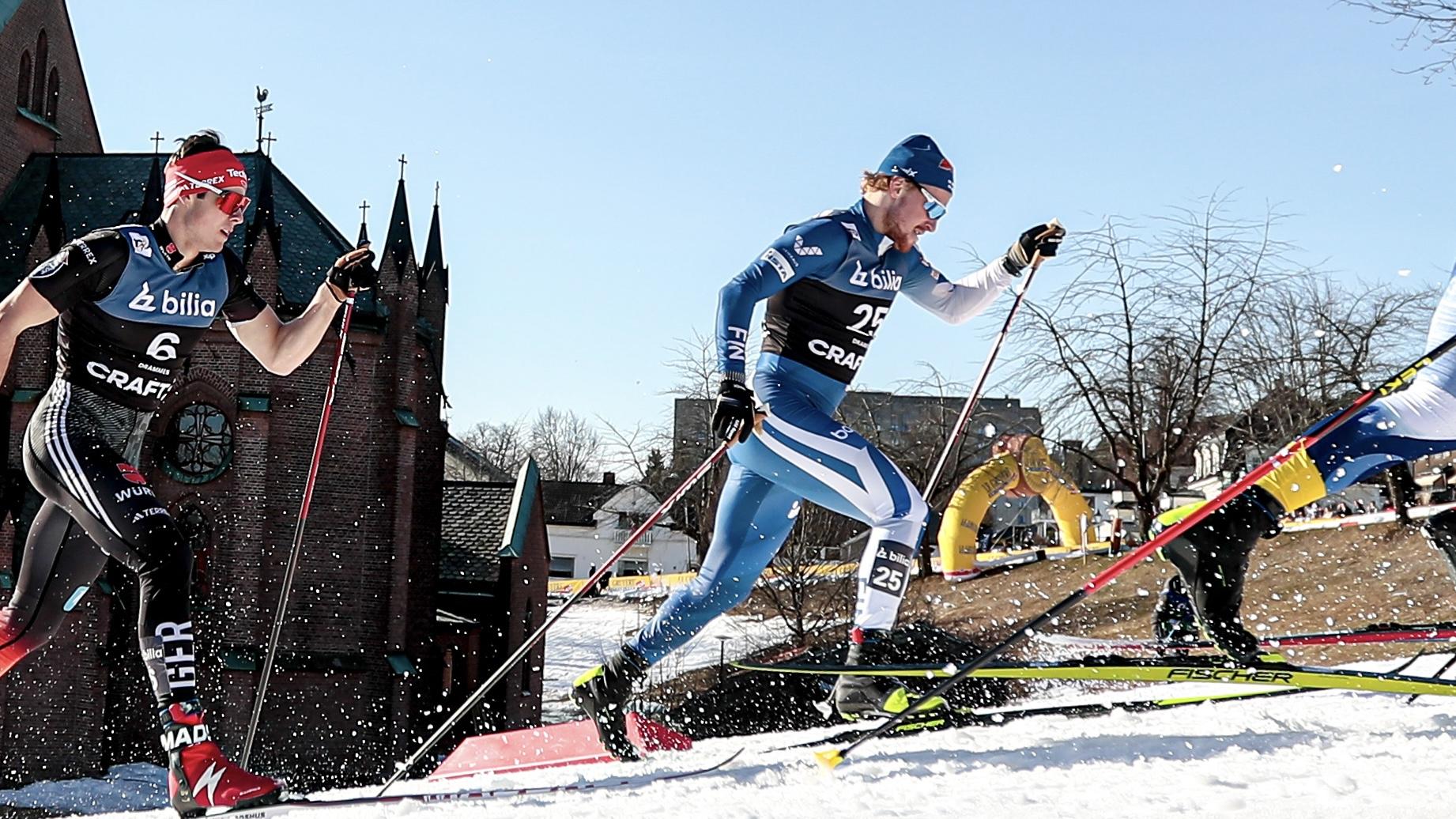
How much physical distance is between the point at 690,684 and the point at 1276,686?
2478 cm

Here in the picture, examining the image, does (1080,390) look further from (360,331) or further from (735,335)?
(735,335)

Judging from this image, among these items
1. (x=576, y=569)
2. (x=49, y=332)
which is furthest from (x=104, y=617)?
(x=576, y=569)

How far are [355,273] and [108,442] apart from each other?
3.49 feet

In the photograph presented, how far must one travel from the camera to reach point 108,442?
13.3 ft

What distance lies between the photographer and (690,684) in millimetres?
28609

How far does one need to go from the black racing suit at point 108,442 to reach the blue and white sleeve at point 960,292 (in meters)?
2.65

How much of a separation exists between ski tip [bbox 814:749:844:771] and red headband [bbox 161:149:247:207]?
2715 millimetres

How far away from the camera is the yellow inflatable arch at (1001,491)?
2059cm

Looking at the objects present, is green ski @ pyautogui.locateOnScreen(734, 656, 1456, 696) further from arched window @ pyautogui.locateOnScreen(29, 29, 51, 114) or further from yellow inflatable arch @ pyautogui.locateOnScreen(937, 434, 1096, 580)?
arched window @ pyautogui.locateOnScreen(29, 29, 51, 114)

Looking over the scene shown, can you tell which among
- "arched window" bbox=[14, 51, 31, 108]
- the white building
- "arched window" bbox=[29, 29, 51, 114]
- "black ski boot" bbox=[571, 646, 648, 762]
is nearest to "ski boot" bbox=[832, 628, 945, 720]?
"black ski boot" bbox=[571, 646, 648, 762]

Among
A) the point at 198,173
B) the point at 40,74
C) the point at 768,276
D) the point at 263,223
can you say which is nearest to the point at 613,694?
the point at 768,276

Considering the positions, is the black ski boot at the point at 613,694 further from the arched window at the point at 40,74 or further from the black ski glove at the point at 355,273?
the arched window at the point at 40,74

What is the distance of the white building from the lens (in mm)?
72125

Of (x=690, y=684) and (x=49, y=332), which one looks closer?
(x=49, y=332)
